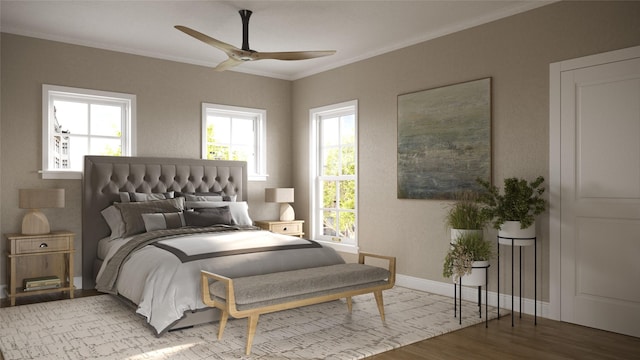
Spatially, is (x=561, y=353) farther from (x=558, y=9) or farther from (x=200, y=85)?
(x=200, y=85)

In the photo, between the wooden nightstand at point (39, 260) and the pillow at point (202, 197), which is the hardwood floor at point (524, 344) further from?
the wooden nightstand at point (39, 260)

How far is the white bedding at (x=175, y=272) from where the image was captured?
3.64m

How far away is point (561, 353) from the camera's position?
3365 millimetres

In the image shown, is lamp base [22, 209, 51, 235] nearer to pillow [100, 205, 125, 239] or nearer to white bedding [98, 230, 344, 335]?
pillow [100, 205, 125, 239]

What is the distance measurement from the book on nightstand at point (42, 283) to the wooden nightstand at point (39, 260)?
22 millimetres

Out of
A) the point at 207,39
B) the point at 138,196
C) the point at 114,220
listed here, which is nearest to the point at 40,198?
the point at 114,220

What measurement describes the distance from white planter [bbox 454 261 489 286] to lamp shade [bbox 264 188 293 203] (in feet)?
9.82

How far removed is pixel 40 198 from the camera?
4.71m

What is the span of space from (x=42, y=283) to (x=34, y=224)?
1.96ft

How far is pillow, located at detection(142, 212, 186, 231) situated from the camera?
4930 millimetres

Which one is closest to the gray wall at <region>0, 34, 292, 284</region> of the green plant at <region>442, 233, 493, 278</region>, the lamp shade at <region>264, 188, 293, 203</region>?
the lamp shade at <region>264, 188, 293, 203</region>

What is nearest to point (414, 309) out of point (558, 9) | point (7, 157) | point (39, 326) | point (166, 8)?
point (558, 9)

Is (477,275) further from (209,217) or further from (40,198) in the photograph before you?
(40,198)

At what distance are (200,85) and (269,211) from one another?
2.01 meters
